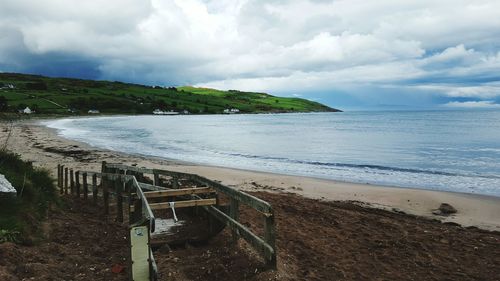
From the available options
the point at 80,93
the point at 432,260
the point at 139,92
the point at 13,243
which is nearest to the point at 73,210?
the point at 13,243

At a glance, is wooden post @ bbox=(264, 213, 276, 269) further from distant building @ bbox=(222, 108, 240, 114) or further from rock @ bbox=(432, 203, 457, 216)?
distant building @ bbox=(222, 108, 240, 114)

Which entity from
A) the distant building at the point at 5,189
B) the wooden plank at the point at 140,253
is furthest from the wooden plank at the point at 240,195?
the distant building at the point at 5,189

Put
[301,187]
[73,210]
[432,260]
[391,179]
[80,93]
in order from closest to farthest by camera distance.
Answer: [432,260] < [73,210] < [301,187] < [391,179] < [80,93]

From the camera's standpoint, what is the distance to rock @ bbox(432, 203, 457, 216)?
14095 mm

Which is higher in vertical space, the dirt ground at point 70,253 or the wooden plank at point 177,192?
the wooden plank at point 177,192

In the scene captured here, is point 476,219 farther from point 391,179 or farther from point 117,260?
point 117,260

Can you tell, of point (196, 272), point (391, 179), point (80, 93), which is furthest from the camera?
point (80, 93)

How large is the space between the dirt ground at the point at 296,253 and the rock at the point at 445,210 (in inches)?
76.8

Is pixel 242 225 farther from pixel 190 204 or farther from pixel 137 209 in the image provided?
pixel 137 209

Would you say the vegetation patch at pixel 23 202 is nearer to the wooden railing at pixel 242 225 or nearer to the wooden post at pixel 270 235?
the wooden railing at pixel 242 225

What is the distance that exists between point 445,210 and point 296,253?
8.22 m

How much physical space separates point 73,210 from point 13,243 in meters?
4.95

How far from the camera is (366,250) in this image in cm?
925

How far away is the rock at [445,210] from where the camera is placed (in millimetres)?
14095
